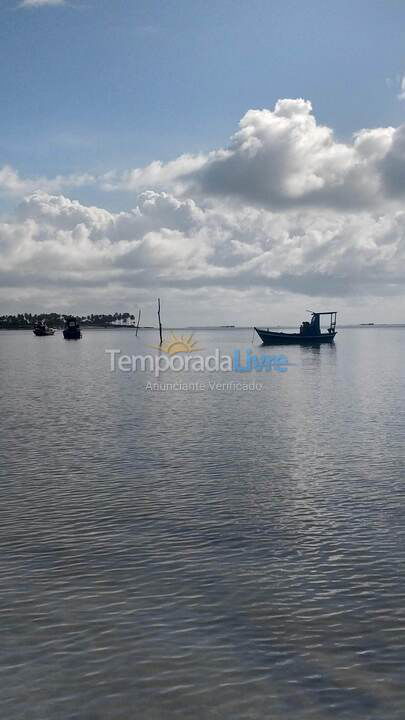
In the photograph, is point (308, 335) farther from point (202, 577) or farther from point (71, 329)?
point (202, 577)

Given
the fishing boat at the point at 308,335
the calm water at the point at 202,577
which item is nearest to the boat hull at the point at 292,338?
the fishing boat at the point at 308,335

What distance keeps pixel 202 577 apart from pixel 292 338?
10644 centimetres

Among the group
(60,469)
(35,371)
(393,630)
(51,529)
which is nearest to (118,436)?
(60,469)

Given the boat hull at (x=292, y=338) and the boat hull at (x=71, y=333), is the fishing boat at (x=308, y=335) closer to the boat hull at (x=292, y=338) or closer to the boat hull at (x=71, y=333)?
the boat hull at (x=292, y=338)

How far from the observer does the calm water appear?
8031mm

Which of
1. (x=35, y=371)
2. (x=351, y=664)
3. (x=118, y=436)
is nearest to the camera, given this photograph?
(x=351, y=664)

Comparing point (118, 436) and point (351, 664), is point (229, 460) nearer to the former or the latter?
point (118, 436)

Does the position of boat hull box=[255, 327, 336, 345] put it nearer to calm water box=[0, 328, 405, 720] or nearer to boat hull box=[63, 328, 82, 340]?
boat hull box=[63, 328, 82, 340]

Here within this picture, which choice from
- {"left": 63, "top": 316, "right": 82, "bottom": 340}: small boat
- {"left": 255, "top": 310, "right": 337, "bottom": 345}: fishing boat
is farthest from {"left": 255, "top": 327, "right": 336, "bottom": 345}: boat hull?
{"left": 63, "top": 316, "right": 82, "bottom": 340}: small boat

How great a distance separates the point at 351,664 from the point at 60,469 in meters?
14.3

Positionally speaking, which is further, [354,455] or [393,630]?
[354,455]

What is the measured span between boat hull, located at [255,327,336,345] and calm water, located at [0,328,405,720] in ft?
289

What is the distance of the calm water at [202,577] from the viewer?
26.3 feet

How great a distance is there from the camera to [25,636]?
9484mm
